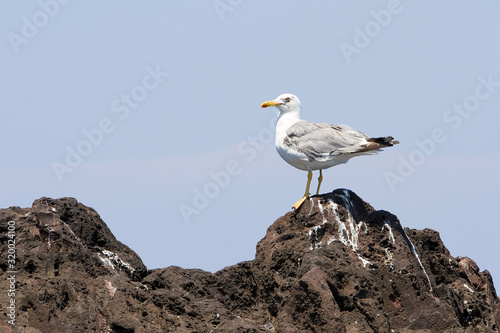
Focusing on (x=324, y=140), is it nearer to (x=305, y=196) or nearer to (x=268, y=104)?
(x=305, y=196)

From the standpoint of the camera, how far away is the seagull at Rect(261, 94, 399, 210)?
17234mm

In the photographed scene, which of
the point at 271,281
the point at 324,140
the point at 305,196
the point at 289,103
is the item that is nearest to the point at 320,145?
the point at 324,140

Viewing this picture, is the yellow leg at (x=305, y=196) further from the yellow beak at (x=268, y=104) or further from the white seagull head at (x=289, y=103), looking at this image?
the yellow beak at (x=268, y=104)

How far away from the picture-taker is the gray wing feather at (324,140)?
1741cm

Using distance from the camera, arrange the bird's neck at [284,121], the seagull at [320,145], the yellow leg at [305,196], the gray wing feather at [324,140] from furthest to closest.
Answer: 1. the bird's neck at [284,121]
2. the gray wing feather at [324,140]
3. the seagull at [320,145]
4. the yellow leg at [305,196]

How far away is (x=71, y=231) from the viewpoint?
50.9 feet

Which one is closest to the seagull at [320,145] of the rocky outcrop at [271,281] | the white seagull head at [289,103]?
the white seagull head at [289,103]

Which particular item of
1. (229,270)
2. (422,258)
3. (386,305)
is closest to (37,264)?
(229,270)

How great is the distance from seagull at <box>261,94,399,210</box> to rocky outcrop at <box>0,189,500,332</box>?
3.24ft

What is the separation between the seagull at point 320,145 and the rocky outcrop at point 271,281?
3.24 feet

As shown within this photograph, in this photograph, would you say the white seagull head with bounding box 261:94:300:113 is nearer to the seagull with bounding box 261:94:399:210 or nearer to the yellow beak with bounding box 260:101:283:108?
the yellow beak with bounding box 260:101:283:108

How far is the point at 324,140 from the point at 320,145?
136 millimetres

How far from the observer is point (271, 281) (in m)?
15.9

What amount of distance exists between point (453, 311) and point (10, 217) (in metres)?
7.97
